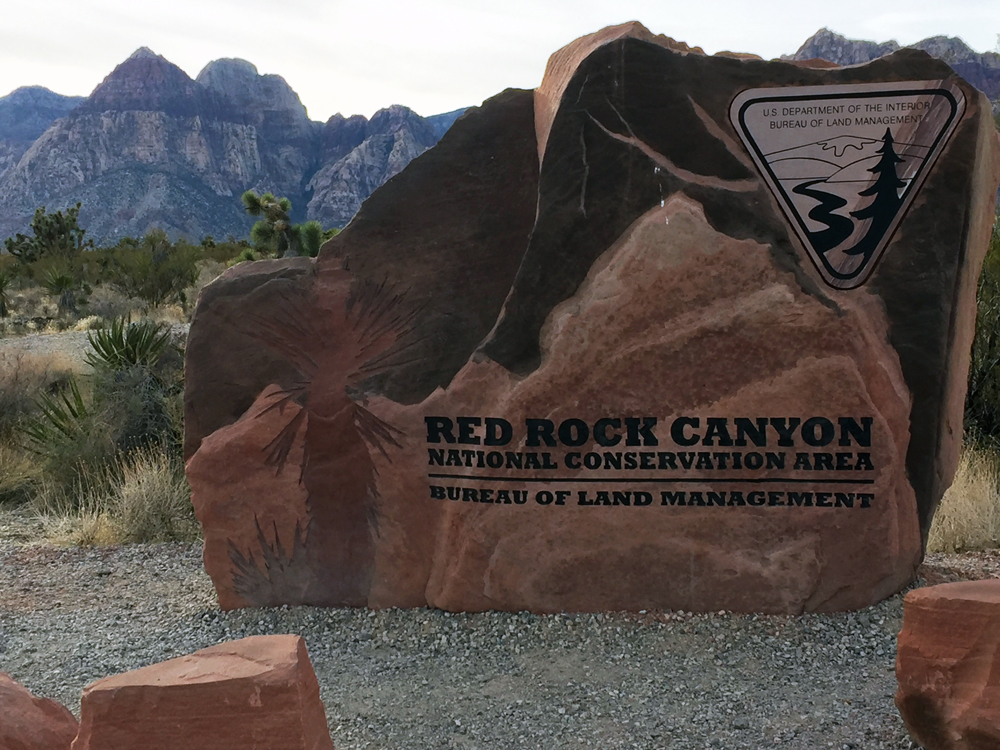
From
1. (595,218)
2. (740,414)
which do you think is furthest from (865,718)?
(595,218)

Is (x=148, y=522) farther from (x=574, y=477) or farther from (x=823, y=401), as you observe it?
(x=823, y=401)

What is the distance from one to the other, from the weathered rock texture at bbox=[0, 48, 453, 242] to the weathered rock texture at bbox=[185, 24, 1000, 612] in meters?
69.7

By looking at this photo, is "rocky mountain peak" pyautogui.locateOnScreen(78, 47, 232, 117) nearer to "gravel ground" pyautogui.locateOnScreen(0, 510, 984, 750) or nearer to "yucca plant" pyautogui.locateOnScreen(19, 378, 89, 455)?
"yucca plant" pyautogui.locateOnScreen(19, 378, 89, 455)

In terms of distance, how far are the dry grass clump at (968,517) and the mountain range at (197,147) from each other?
64.6 meters

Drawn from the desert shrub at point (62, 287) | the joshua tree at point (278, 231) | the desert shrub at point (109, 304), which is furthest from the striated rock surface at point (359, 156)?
the joshua tree at point (278, 231)

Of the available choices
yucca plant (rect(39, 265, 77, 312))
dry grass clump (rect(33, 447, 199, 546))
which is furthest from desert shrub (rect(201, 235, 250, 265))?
dry grass clump (rect(33, 447, 199, 546))

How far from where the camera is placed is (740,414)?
13.5ft

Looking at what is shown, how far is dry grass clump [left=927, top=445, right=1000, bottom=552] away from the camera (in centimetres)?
556

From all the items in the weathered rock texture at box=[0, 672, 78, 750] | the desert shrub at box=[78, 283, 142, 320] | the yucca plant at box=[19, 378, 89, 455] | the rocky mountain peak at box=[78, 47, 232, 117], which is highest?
the rocky mountain peak at box=[78, 47, 232, 117]

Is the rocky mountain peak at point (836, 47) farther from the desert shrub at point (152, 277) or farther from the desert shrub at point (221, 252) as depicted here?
the desert shrub at point (152, 277)

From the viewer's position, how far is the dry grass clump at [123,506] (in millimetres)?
6434

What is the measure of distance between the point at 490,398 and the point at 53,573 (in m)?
3.31

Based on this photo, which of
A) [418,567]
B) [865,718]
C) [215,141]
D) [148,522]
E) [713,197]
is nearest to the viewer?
[865,718]

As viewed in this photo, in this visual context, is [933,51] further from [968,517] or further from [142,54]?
[142,54]
